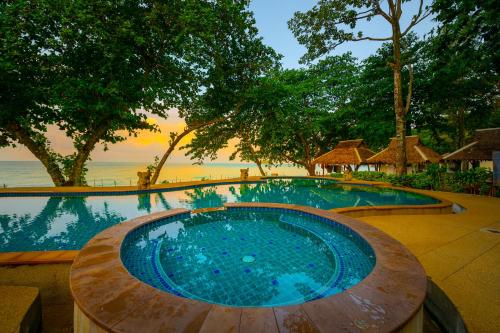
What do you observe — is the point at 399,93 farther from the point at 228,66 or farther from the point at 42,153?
the point at 42,153

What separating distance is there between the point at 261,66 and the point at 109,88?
10.5 m

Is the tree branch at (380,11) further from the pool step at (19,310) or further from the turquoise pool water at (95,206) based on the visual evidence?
the pool step at (19,310)

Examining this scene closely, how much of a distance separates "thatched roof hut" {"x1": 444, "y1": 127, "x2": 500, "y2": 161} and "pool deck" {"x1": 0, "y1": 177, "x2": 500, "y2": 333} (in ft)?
29.8

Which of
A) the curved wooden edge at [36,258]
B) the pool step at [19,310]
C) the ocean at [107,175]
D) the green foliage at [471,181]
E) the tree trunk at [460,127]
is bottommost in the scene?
the pool step at [19,310]

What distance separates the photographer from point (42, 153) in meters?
13.4

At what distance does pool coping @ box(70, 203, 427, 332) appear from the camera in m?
2.01

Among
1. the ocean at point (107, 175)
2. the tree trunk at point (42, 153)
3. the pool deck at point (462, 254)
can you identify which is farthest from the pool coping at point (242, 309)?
the tree trunk at point (42, 153)

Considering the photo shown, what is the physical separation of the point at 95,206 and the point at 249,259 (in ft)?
25.7

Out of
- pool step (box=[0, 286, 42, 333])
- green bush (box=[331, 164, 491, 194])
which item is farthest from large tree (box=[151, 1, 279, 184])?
pool step (box=[0, 286, 42, 333])

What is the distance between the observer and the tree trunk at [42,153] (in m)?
12.5

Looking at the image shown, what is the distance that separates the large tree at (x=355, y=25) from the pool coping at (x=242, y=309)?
13.5m

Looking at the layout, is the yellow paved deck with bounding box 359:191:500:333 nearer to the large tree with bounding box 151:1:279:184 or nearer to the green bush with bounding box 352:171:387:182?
the green bush with bounding box 352:171:387:182

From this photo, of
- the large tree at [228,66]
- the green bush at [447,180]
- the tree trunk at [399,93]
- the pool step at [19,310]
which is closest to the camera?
the pool step at [19,310]

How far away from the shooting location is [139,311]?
219 cm
